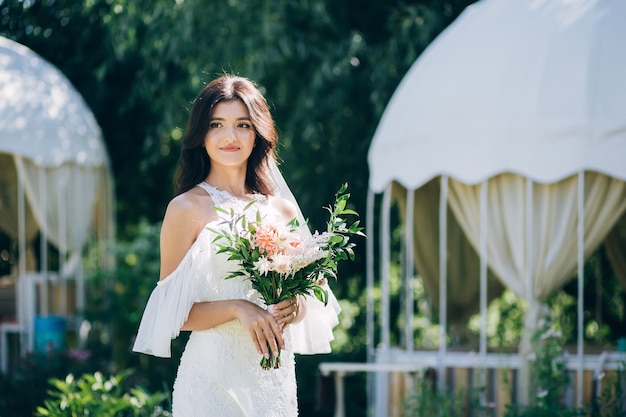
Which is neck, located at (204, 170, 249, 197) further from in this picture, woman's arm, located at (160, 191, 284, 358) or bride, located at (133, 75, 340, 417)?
woman's arm, located at (160, 191, 284, 358)

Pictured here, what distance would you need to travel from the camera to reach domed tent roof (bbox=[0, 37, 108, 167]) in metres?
10.1

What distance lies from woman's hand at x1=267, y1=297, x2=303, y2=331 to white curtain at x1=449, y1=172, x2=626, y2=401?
152 inches

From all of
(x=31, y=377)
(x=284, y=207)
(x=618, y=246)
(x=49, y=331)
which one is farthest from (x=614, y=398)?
(x=49, y=331)

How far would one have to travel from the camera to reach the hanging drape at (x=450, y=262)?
895 centimetres

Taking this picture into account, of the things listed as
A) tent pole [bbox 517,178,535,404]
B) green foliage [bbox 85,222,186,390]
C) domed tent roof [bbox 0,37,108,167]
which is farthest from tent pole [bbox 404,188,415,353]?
domed tent roof [bbox 0,37,108,167]

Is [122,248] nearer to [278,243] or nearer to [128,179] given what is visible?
[128,179]

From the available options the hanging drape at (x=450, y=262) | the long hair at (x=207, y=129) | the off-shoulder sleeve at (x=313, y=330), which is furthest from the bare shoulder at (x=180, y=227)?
the hanging drape at (x=450, y=262)

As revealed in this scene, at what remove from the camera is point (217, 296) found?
3.79 metres

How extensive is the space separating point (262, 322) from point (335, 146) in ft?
23.7

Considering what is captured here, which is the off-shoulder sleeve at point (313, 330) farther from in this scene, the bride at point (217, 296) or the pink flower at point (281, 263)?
the pink flower at point (281, 263)

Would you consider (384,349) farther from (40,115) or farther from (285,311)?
(285,311)

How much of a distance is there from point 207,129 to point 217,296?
59 centimetres

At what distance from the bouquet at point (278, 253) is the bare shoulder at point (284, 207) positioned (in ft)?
0.99

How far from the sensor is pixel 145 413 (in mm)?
6305
